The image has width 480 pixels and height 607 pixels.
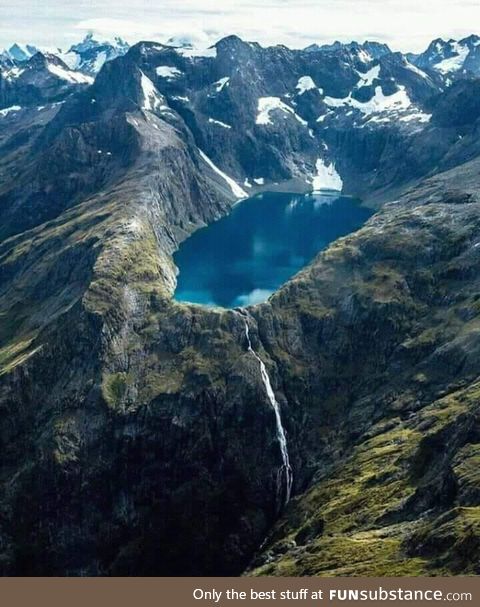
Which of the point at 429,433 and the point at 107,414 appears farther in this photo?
the point at 107,414

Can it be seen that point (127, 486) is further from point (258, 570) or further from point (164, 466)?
point (258, 570)

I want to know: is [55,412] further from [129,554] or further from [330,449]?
[330,449]

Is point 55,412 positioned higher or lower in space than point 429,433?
higher

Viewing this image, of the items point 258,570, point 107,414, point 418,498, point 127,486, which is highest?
point 107,414

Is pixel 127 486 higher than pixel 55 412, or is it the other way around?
pixel 55 412

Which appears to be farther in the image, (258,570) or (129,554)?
(129,554)

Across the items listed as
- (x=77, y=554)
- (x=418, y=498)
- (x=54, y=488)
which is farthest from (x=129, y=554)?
(x=418, y=498)

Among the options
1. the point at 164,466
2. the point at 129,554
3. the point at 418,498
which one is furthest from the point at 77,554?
the point at 418,498

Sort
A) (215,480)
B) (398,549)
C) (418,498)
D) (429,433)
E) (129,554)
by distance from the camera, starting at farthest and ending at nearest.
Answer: (215,480), (129,554), (429,433), (418,498), (398,549)

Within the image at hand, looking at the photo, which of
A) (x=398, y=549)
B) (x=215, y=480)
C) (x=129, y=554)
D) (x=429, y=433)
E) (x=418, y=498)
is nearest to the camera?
(x=398, y=549)
